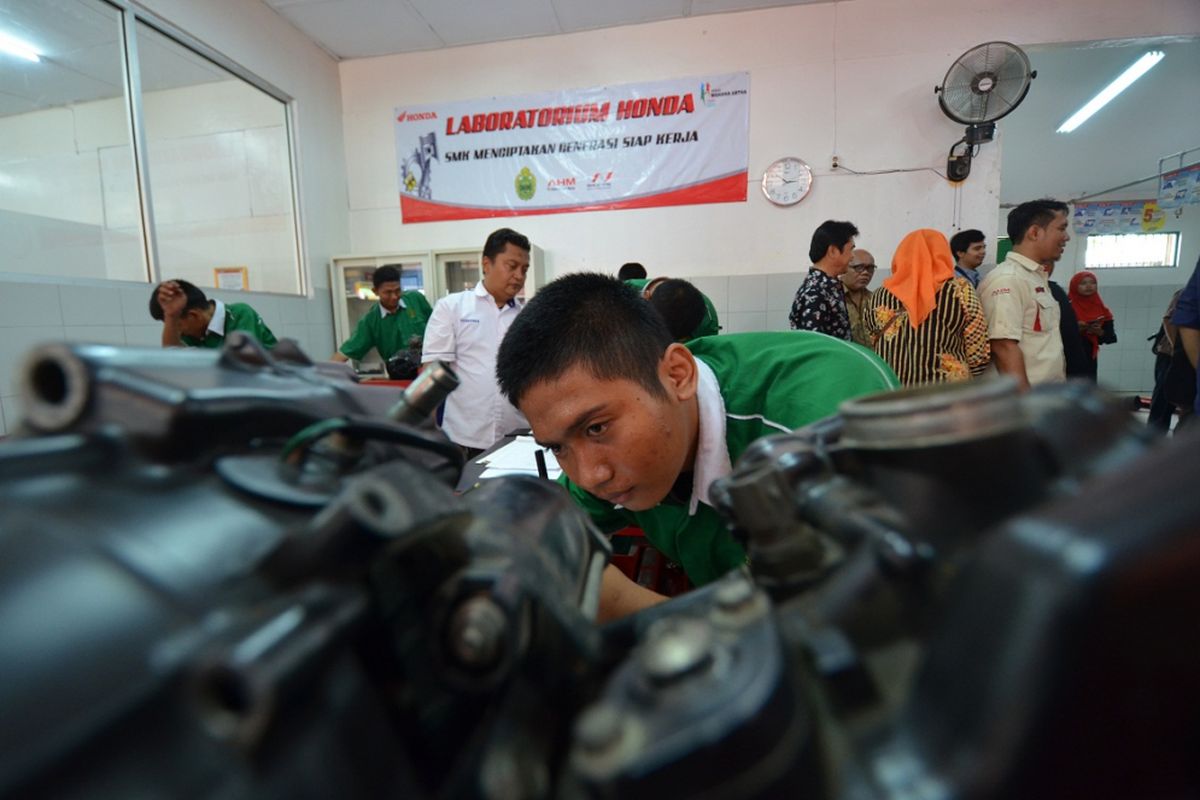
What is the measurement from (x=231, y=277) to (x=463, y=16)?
245cm

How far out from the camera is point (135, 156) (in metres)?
3.09

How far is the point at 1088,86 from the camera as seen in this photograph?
5113 mm

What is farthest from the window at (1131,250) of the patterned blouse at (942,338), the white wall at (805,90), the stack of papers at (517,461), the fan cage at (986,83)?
the stack of papers at (517,461)

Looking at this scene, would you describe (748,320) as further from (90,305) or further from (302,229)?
(90,305)

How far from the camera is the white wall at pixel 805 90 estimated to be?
380 centimetres

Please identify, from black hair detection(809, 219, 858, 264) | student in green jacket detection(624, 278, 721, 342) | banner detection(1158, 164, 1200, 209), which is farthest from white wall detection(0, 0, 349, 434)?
banner detection(1158, 164, 1200, 209)

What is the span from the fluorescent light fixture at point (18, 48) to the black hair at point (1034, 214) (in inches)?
193

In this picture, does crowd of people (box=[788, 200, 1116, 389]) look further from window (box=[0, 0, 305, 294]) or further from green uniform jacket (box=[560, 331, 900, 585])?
window (box=[0, 0, 305, 294])

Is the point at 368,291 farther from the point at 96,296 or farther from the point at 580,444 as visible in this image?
the point at 580,444

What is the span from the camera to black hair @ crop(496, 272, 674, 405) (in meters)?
0.90

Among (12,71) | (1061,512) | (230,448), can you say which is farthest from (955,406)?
(12,71)

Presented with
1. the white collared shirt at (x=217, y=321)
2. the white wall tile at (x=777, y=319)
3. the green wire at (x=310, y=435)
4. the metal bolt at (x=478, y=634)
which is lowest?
the metal bolt at (x=478, y=634)

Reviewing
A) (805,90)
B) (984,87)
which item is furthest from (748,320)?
(984,87)

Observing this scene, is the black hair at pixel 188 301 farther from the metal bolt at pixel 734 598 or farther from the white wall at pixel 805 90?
the metal bolt at pixel 734 598
